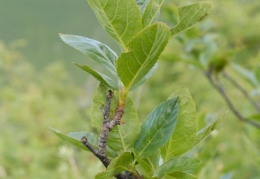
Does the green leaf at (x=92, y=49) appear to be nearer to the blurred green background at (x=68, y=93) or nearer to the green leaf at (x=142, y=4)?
the green leaf at (x=142, y=4)

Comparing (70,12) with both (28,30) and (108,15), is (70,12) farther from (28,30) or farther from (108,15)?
(108,15)

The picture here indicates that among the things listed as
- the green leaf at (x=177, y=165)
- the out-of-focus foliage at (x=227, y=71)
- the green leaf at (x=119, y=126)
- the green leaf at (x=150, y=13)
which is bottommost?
the out-of-focus foliage at (x=227, y=71)

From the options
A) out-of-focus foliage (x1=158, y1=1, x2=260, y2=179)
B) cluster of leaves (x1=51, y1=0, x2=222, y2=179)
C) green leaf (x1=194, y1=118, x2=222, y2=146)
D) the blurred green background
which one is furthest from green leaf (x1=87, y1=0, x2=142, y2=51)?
out-of-focus foliage (x1=158, y1=1, x2=260, y2=179)

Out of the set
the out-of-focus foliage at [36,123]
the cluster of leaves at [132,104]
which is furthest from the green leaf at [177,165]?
the out-of-focus foliage at [36,123]

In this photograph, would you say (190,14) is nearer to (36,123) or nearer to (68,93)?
(36,123)

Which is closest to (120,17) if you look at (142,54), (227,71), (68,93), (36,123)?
(142,54)

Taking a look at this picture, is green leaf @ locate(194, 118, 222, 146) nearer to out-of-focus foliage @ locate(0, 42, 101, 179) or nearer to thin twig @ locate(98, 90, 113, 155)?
thin twig @ locate(98, 90, 113, 155)
